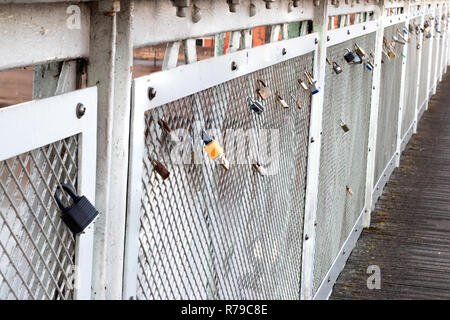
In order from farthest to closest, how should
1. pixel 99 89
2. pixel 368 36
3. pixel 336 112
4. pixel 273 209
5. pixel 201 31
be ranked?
pixel 368 36, pixel 336 112, pixel 273 209, pixel 201 31, pixel 99 89

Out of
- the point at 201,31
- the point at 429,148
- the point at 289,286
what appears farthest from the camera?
the point at 429,148

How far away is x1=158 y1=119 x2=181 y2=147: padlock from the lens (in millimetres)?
1923

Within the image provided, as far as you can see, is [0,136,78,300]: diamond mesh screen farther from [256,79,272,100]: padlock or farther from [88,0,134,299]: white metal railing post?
[256,79,272,100]: padlock

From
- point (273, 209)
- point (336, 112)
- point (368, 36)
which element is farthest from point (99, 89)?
→ point (368, 36)

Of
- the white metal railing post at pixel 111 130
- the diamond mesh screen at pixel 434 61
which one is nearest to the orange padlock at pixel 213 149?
the white metal railing post at pixel 111 130

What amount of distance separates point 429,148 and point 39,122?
967 cm

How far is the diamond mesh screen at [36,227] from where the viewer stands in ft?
4.42

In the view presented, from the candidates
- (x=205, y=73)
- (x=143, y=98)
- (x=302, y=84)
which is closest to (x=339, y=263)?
(x=302, y=84)

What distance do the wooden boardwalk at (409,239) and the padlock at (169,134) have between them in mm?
3487

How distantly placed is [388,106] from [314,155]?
4140mm

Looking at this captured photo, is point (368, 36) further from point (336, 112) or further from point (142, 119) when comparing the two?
point (142, 119)

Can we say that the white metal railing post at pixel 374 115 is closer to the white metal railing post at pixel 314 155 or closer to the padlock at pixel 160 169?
the white metal railing post at pixel 314 155

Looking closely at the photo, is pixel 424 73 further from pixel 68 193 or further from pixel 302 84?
pixel 68 193

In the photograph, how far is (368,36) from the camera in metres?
5.98
